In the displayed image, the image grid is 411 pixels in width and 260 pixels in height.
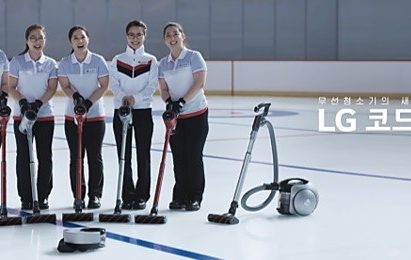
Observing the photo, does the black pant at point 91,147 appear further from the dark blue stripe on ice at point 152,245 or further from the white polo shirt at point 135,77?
the dark blue stripe on ice at point 152,245

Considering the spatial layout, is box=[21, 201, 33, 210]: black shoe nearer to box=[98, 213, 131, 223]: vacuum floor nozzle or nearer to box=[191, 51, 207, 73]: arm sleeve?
box=[98, 213, 131, 223]: vacuum floor nozzle

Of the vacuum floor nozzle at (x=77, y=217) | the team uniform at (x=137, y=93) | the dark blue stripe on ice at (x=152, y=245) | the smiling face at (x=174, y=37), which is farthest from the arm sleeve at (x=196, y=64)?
the dark blue stripe on ice at (x=152, y=245)

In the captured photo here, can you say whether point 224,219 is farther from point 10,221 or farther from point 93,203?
point 10,221

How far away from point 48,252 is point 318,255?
4.89 feet

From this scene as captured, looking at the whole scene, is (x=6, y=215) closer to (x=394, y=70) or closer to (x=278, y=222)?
(x=278, y=222)

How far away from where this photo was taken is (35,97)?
5609 millimetres

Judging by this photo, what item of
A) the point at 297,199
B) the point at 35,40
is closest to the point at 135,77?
the point at 35,40

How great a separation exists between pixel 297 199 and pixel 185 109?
3.30 ft

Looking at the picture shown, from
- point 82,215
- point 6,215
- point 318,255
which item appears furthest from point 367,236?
point 6,215

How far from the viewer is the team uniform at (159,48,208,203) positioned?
568 centimetres

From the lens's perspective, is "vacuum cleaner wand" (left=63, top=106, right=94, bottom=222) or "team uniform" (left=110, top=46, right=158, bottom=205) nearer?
"vacuum cleaner wand" (left=63, top=106, right=94, bottom=222)

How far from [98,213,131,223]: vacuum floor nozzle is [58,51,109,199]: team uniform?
1.67 ft

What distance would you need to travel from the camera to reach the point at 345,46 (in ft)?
72.0

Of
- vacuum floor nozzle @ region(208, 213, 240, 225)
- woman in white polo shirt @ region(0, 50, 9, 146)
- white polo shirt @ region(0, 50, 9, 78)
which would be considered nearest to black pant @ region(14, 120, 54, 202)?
woman in white polo shirt @ region(0, 50, 9, 146)
